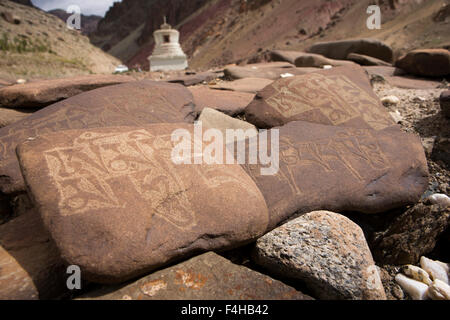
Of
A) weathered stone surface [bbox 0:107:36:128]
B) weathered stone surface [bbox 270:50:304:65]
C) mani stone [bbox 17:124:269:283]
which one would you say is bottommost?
mani stone [bbox 17:124:269:283]

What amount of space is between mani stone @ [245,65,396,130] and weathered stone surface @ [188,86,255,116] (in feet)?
0.76

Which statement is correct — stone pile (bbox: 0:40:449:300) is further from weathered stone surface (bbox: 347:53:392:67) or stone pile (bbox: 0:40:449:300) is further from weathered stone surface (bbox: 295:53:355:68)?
weathered stone surface (bbox: 347:53:392:67)

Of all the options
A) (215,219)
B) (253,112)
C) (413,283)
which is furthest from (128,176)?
(253,112)

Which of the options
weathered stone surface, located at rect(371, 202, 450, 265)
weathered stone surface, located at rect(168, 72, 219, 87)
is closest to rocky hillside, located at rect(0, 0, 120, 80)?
weathered stone surface, located at rect(168, 72, 219, 87)

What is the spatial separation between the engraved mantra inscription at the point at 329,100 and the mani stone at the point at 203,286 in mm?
1727

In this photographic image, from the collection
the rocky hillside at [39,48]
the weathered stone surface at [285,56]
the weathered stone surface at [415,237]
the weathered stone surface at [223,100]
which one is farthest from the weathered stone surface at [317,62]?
the rocky hillside at [39,48]

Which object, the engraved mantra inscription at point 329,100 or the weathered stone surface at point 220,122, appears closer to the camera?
the engraved mantra inscription at point 329,100

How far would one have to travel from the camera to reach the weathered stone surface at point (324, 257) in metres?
1.23

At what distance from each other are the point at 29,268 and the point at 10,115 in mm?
2040

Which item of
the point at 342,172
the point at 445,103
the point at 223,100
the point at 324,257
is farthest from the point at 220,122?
the point at 445,103

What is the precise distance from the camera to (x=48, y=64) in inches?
392

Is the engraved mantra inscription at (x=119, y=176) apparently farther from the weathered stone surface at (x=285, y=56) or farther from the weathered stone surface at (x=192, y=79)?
the weathered stone surface at (x=285, y=56)

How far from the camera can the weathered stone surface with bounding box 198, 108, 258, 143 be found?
106 inches

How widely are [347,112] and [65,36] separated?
1635cm
